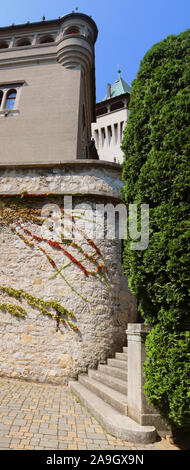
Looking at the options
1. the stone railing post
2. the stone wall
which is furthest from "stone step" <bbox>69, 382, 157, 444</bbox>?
the stone wall

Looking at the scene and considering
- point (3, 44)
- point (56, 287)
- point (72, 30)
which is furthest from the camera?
point (3, 44)

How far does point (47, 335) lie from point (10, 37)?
42.7 feet

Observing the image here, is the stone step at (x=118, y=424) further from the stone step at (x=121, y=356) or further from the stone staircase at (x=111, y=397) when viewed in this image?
the stone step at (x=121, y=356)

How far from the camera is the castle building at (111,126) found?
101 ft

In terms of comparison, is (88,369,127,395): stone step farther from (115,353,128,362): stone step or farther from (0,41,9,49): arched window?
(0,41,9,49): arched window

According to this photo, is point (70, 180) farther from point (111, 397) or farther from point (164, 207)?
point (111, 397)

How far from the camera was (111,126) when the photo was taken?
31734mm

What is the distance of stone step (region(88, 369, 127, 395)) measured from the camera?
14.7 feet

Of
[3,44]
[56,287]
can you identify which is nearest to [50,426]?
[56,287]

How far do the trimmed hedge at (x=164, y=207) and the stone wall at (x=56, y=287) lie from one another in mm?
2226

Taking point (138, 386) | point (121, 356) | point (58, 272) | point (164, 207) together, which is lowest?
point (121, 356)

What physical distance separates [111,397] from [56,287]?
8.90 ft

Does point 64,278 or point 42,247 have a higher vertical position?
point 42,247

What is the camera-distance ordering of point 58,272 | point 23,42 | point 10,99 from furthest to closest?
point 23,42 → point 10,99 → point 58,272
